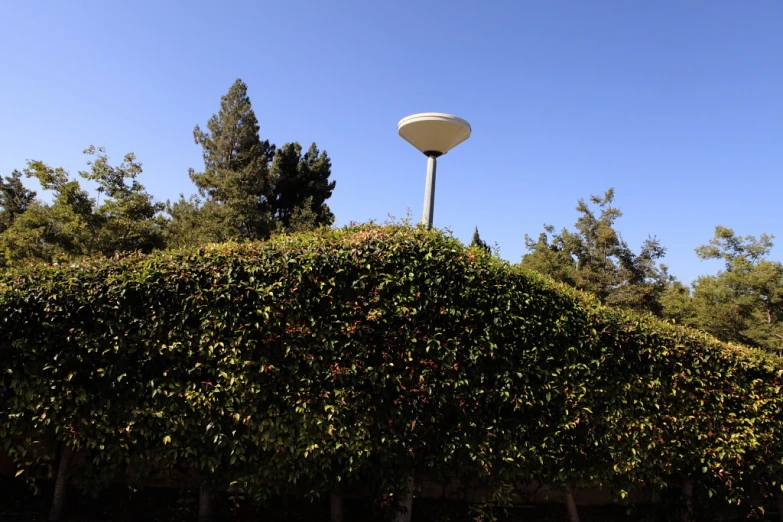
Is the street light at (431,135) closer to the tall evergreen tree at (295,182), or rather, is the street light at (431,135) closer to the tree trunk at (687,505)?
the tree trunk at (687,505)

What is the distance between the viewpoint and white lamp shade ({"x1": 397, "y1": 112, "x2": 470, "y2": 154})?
20.9 ft

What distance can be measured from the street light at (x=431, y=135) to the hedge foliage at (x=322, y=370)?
1953 millimetres

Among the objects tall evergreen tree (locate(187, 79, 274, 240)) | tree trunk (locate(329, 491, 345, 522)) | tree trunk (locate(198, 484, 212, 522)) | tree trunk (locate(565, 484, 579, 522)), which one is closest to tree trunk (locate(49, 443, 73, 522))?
tree trunk (locate(198, 484, 212, 522))

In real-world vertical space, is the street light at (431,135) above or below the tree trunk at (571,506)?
above

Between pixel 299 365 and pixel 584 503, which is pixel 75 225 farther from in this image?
pixel 584 503

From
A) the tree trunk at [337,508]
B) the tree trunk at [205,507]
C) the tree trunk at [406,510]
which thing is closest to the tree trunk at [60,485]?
the tree trunk at [205,507]

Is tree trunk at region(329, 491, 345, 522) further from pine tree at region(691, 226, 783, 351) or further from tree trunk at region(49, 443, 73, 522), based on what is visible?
pine tree at region(691, 226, 783, 351)

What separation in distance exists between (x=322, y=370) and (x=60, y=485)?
2.83 meters

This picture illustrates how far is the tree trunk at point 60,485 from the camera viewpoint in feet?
15.1

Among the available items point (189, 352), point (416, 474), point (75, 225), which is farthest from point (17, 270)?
point (75, 225)

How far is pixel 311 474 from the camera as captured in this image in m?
4.30

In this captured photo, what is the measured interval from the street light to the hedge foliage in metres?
1.95

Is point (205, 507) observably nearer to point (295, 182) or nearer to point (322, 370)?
point (322, 370)

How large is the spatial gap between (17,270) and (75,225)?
1277cm
